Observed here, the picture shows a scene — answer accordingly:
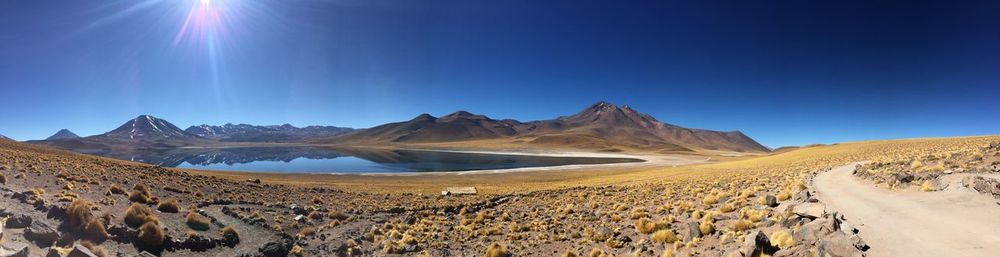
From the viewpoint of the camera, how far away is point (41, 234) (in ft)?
31.8

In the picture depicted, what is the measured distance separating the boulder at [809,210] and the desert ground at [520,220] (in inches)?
1.8

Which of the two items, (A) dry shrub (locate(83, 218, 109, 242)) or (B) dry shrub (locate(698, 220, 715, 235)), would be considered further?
(B) dry shrub (locate(698, 220, 715, 235))

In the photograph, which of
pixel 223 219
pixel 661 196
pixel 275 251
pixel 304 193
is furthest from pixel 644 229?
pixel 304 193

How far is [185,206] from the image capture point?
741 inches

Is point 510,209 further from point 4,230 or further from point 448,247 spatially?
point 4,230

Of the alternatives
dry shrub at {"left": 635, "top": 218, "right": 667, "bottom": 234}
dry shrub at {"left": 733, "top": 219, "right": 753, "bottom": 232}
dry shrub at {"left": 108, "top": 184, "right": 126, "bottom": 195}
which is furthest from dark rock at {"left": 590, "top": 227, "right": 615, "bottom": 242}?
dry shrub at {"left": 108, "top": 184, "right": 126, "bottom": 195}

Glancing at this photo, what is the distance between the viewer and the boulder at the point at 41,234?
9516 millimetres

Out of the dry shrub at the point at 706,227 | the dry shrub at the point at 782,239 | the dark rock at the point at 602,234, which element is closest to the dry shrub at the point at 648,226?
the dark rock at the point at 602,234

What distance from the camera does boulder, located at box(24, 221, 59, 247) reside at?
9.52 meters

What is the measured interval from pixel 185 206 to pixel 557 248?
689 inches

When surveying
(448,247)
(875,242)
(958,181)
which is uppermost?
(958,181)

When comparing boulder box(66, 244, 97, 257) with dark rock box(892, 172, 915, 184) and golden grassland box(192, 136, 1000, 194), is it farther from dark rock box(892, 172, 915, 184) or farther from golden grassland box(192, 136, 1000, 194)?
golden grassland box(192, 136, 1000, 194)

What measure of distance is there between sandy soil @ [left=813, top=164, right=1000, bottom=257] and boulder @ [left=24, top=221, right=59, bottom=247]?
18763 mm

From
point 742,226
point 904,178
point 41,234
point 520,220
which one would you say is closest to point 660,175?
point 904,178
